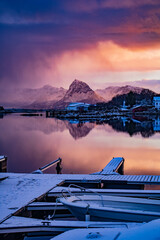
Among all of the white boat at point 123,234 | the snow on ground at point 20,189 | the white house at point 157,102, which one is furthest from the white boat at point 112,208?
the white house at point 157,102

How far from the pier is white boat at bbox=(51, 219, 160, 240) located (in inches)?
48.5

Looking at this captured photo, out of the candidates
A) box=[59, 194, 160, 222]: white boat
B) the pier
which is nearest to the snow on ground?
the pier

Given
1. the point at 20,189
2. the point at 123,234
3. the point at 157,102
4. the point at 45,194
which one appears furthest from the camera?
the point at 157,102

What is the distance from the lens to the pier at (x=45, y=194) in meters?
5.24

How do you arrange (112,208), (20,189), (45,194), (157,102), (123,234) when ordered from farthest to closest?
(157,102) → (20,189) → (45,194) → (112,208) → (123,234)

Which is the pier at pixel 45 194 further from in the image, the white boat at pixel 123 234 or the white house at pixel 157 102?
the white house at pixel 157 102

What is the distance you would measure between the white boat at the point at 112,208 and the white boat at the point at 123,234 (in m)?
1.51

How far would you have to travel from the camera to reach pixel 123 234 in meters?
3.49

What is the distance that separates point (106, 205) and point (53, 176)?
4009mm

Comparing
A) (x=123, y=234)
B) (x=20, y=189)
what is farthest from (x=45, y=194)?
(x=123, y=234)

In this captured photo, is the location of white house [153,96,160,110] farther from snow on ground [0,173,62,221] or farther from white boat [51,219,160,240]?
white boat [51,219,160,240]

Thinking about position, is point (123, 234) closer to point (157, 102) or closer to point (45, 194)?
point (45, 194)

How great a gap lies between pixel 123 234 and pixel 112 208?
2050 millimetres

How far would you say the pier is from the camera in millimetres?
5238
